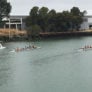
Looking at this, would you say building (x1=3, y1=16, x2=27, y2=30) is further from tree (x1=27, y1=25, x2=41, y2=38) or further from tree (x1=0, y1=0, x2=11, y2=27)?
tree (x1=27, y1=25, x2=41, y2=38)

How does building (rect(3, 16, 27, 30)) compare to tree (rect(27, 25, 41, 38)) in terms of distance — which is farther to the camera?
building (rect(3, 16, 27, 30))

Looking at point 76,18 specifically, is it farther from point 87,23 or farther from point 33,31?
point 87,23

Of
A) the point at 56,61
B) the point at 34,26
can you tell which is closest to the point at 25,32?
the point at 34,26

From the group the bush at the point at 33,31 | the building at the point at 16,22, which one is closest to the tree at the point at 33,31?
the bush at the point at 33,31

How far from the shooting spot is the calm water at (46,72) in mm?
39037

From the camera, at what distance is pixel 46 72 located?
4584cm

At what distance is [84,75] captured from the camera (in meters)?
43.7

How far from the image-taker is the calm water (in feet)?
128

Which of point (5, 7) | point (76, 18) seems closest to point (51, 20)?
point (76, 18)

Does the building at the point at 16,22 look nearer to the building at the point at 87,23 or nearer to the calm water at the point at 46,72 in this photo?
the building at the point at 87,23

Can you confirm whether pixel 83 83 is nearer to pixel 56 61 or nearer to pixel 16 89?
pixel 16 89

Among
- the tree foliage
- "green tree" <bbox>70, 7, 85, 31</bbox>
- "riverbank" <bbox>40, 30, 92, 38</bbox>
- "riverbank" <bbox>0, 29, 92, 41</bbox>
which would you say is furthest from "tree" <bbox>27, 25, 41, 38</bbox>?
"green tree" <bbox>70, 7, 85, 31</bbox>

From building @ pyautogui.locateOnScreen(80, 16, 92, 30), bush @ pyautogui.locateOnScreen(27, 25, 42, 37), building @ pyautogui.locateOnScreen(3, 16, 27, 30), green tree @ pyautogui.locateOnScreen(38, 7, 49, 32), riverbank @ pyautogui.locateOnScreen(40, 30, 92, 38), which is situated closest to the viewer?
bush @ pyautogui.locateOnScreen(27, 25, 42, 37)

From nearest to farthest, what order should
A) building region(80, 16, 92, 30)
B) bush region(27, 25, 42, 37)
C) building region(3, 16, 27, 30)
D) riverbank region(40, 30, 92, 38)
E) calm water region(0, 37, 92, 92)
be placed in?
1. calm water region(0, 37, 92, 92)
2. bush region(27, 25, 42, 37)
3. riverbank region(40, 30, 92, 38)
4. building region(3, 16, 27, 30)
5. building region(80, 16, 92, 30)
